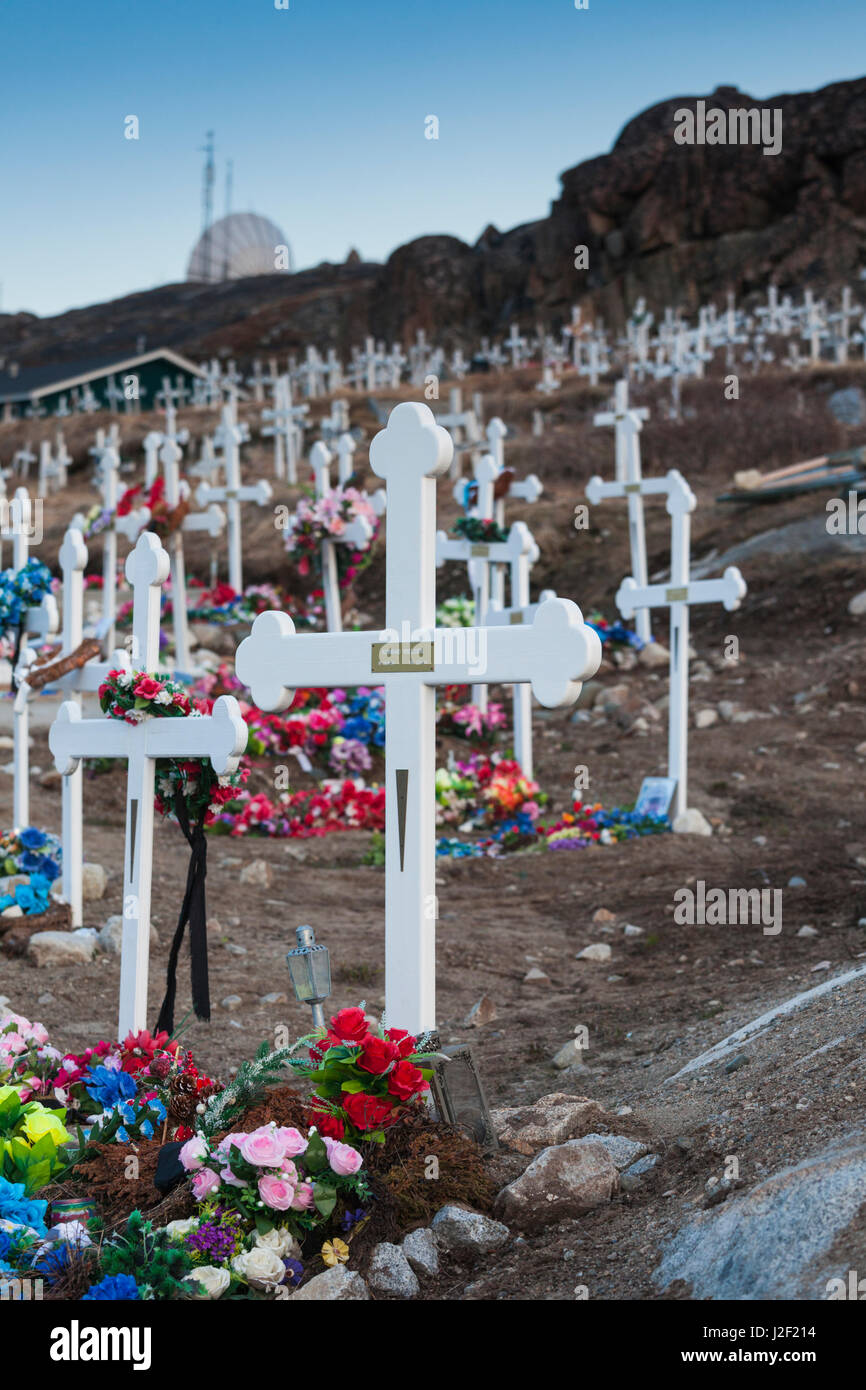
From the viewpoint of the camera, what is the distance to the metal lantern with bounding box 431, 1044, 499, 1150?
165 inches

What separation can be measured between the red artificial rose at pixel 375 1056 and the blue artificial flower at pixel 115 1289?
901 mm

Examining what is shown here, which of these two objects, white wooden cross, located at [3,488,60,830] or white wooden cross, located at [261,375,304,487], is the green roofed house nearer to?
white wooden cross, located at [261,375,304,487]

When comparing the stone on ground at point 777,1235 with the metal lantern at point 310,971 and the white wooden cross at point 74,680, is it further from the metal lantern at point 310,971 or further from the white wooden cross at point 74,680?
the white wooden cross at point 74,680

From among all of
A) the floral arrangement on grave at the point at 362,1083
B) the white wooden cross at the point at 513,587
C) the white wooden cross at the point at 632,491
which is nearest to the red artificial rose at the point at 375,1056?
the floral arrangement on grave at the point at 362,1083

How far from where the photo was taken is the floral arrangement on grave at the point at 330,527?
15797 millimetres

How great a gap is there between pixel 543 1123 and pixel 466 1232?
804mm

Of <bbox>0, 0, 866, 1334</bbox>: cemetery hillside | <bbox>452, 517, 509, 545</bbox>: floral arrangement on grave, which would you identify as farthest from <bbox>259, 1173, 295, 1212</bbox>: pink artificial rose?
<bbox>452, 517, 509, 545</bbox>: floral arrangement on grave

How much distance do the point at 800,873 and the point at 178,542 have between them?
10286 millimetres

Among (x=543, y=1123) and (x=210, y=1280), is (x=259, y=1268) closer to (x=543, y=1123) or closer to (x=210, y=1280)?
(x=210, y=1280)

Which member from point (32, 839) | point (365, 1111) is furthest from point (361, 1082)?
point (32, 839)

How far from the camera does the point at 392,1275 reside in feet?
11.4

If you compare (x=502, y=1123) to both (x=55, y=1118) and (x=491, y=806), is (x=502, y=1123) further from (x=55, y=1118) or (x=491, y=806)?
(x=491, y=806)

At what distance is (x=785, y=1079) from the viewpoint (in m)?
4.18

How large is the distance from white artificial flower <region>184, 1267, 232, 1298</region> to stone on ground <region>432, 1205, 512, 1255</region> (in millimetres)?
613
